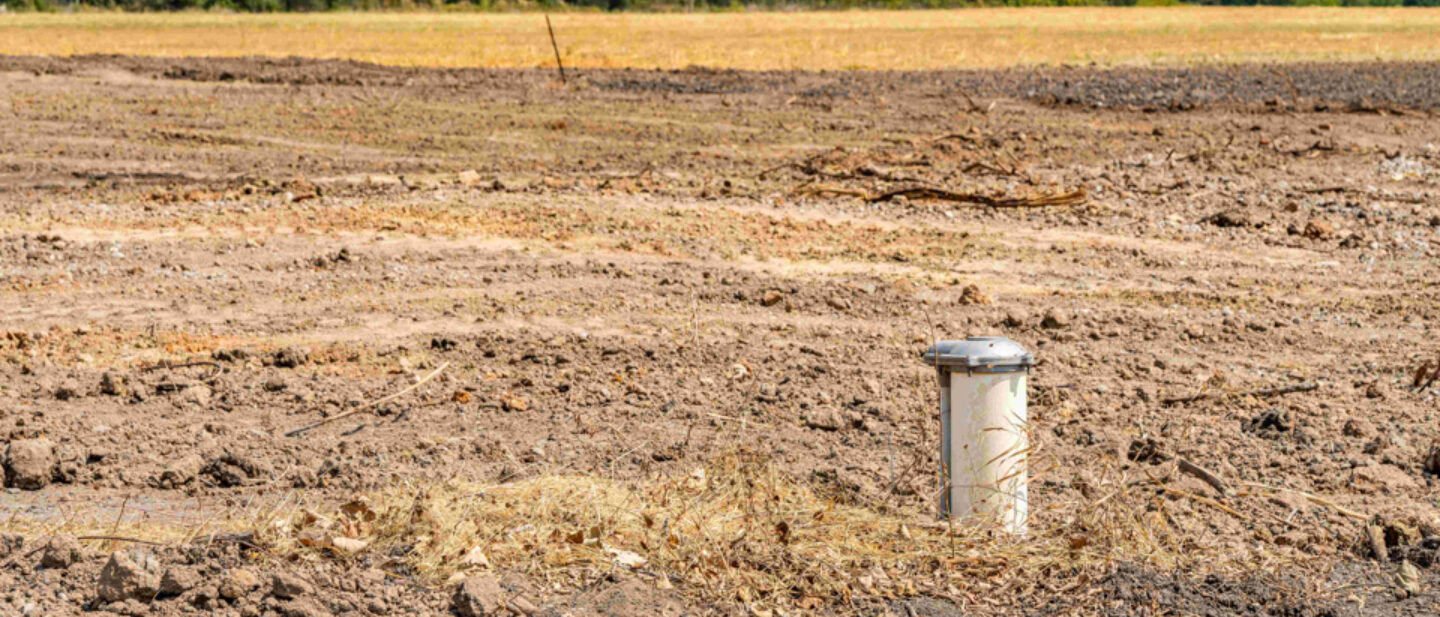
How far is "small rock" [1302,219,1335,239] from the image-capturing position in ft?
29.5

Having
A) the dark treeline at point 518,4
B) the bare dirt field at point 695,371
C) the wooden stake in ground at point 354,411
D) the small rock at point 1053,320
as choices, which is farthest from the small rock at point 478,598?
the dark treeline at point 518,4

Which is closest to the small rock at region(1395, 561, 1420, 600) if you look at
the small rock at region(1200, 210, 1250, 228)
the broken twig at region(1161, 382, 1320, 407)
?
the broken twig at region(1161, 382, 1320, 407)

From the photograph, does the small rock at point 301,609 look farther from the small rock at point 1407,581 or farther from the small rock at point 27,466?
the small rock at point 1407,581

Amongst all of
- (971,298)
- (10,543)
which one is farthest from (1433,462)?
(10,543)

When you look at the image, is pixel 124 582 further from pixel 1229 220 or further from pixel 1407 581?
pixel 1229 220

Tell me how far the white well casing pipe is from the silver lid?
0.02m

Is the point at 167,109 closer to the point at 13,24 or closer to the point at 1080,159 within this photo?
the point at 1080,159

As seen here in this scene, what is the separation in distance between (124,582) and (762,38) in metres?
36.9

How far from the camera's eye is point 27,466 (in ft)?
14.5

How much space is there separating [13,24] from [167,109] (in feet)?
122

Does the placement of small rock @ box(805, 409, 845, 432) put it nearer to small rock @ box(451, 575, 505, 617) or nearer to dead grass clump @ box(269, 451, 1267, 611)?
dead grass clump @ box(269, 451, 1267, 611)

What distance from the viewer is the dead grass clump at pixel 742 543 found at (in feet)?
12.1

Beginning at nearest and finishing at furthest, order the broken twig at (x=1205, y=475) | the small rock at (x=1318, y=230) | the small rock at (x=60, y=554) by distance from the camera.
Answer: the small rock at (x=60, y=554) < the broken twig at (x=1205, y=475) < the small rock at (x=1318, y=230)

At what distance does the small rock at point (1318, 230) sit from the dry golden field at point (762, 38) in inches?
658
